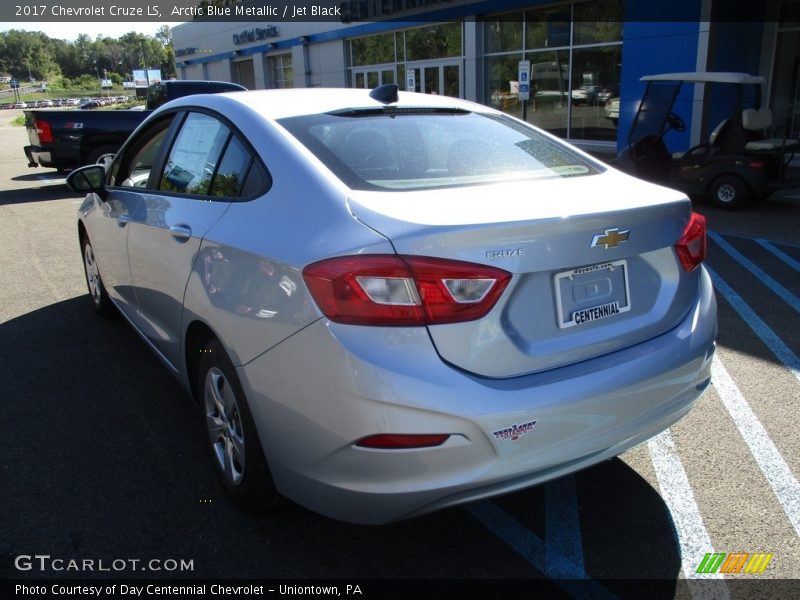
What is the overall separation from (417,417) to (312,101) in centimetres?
174

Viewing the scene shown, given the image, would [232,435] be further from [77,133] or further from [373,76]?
[373,76]

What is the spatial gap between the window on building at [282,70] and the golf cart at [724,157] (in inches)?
802

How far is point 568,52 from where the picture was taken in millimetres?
16562

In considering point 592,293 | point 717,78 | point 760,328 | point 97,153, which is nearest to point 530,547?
point 592,293

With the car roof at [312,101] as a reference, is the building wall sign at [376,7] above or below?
above

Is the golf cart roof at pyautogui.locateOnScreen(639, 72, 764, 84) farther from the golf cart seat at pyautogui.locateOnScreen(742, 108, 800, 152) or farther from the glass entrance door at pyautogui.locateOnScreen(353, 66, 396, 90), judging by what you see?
the glass entrance door at pyautogui.locateOnScreen(353, 66, 396, 90)

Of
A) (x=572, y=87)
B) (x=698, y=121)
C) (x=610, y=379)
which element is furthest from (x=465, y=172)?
(x=572, y=87)

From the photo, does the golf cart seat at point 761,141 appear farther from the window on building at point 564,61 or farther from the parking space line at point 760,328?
the window on building at point 564,61

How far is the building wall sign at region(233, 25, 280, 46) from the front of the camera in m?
28.1

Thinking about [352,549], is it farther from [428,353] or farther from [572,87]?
[572,87]

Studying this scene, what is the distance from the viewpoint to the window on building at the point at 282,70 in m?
28.5

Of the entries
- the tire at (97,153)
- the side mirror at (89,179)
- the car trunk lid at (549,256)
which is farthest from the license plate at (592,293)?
the tire at (97,153)

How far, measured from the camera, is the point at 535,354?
7.14 feet

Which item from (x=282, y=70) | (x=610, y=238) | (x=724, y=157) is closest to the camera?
(x=610, y=238)
